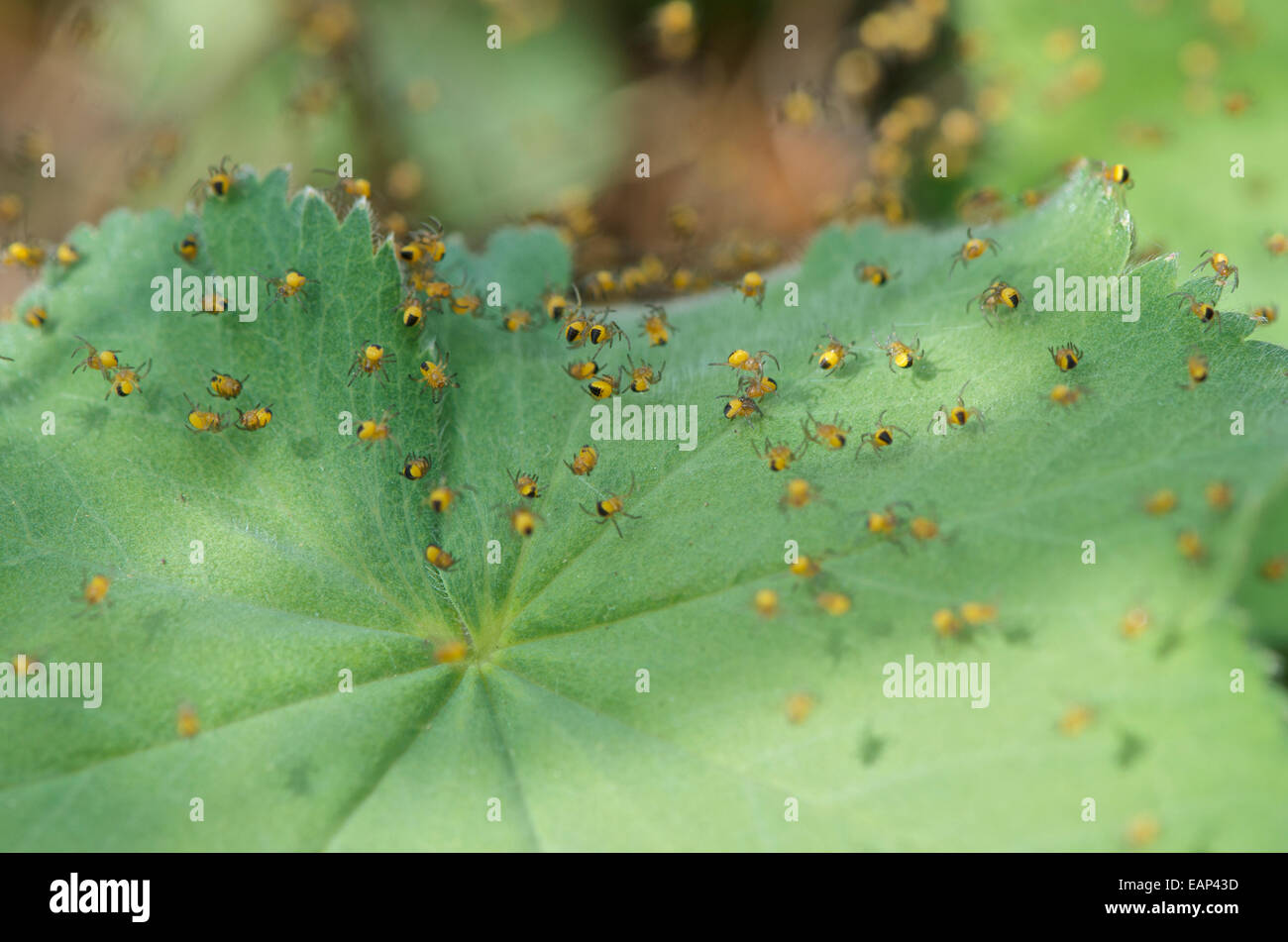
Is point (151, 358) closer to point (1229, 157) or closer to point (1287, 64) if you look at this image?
point (1229, 157)

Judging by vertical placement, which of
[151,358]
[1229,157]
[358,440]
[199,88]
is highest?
[199,88]

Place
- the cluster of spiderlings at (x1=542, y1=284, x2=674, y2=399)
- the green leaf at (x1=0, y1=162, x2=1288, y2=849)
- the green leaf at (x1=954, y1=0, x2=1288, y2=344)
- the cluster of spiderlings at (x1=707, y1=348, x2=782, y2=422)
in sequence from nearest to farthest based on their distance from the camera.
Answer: the green leaf at (x1=0, y1=162, x2=1288, y2=849), the cluster of spiderlings at (x1=707, y1=348, x2=782, y2=422), the cluster of spiderlings at (x1=542, y1=284, x2=674, y2=399), the green leaf at (x1=954, y1=0, x2=1288, y2=344)

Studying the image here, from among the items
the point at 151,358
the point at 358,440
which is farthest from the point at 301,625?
the point at 151,358

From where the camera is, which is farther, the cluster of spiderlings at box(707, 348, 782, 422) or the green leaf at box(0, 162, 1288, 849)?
the cluster of spiderlings at box(707, 348, 782, 422)

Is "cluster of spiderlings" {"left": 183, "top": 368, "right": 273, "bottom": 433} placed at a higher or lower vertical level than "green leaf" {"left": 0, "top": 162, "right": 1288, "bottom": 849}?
higher

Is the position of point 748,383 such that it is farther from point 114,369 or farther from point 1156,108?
point 1156,108

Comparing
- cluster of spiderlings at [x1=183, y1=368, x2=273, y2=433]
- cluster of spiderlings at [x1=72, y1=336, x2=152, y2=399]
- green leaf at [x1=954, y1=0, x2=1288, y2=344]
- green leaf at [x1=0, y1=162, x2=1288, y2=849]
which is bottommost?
green leaf at [x1=0, y1=162, x2=1288, y2=849]

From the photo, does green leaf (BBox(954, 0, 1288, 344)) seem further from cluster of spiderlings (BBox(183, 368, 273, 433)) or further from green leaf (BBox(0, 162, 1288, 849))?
cluster of spiderlings (BBox(183, 368, 273, 433))

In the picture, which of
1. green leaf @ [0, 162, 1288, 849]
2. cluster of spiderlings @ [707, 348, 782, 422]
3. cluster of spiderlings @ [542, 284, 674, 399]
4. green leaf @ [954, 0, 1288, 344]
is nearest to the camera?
green leaf @ [0, 162, 1288, 849]

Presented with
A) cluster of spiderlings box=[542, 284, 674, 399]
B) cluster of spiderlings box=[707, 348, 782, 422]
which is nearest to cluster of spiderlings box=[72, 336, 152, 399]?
cluster of spiderlings box=[542, 284, 674, 399]
